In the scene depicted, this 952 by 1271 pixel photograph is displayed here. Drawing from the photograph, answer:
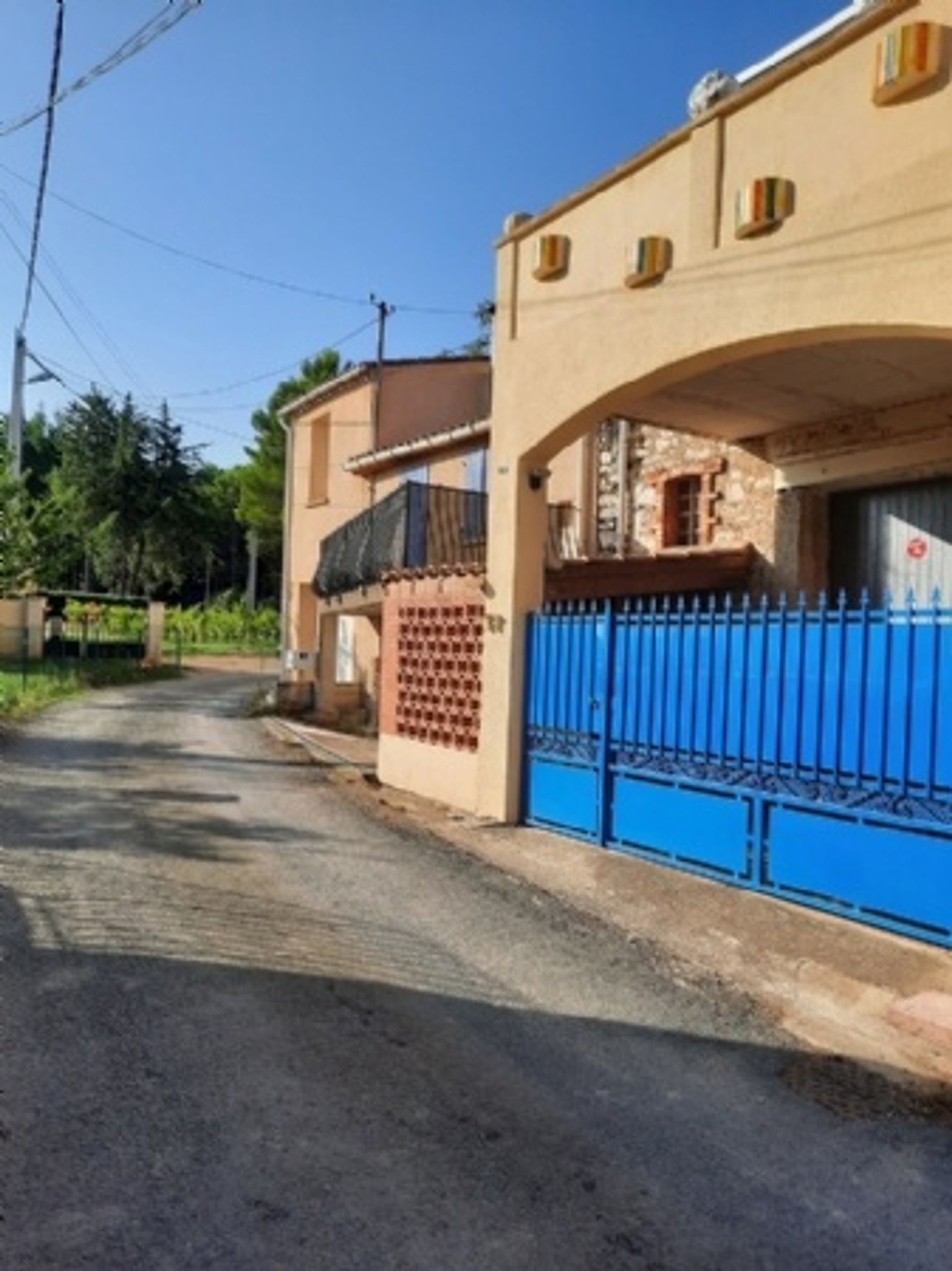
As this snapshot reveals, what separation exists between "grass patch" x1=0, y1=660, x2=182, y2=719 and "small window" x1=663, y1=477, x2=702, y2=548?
40.0 feet

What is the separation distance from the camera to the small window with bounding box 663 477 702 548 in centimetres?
1196

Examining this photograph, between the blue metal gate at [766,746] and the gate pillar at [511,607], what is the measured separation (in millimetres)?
253

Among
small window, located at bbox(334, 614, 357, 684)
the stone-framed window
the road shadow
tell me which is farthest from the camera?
small window, located at bbox(334, 614, 357, 684)

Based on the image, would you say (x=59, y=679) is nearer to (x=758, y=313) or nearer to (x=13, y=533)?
(x=13, y=533)

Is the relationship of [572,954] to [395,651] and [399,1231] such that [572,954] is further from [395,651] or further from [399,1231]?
[395,651]

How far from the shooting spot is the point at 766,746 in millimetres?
6512

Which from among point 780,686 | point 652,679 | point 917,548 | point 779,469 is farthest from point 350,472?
point 780,686

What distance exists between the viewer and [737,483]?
36.7ft

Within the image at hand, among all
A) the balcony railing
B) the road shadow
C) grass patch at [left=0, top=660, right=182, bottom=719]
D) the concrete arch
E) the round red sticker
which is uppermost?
the concrete arch

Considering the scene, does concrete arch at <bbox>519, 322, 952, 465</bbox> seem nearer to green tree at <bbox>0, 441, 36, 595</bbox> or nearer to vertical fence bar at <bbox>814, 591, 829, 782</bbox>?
vertical fence bar at <bbox>814, 591, 829, 782</bbox>

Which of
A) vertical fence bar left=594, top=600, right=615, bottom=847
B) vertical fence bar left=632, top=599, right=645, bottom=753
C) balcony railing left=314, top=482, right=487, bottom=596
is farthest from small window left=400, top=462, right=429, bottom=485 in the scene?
vertical fence bar left=632, top=599, right=645, bottom=753

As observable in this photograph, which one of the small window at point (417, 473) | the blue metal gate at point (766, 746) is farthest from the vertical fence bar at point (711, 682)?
the small window at point (417, 473)

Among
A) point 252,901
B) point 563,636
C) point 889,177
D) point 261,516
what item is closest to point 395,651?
point 563,636

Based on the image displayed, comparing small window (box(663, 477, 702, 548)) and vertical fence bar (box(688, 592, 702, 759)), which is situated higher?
small window (box(663, 477, 702, 548))
